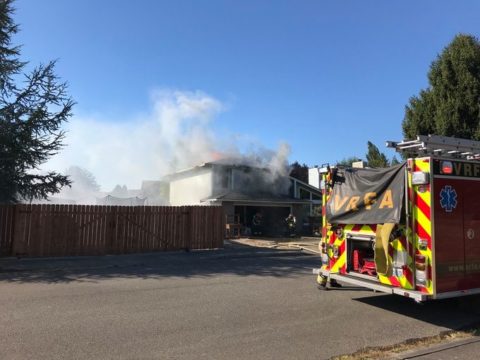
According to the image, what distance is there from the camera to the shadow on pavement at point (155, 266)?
1037 cm

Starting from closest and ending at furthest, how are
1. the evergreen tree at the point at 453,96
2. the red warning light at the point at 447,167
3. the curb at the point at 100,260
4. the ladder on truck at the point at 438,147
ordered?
the red warning light at the point at 447,167, the ladder on truck at the point at 438,147, the curb at the point at 100,260, the evergreen tree at the point at 453,96

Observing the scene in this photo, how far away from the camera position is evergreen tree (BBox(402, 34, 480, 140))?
14.3 meters

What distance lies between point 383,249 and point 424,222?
675 mm

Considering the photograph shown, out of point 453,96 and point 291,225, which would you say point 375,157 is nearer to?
point 453,96

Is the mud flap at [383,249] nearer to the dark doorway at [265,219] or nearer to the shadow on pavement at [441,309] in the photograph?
the shadow on pavement at [441,309]

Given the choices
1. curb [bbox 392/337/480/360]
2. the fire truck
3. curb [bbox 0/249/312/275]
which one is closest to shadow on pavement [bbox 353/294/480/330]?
the fire truck

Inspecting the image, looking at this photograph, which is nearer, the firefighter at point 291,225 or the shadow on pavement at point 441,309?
the shadow on pavement at point 441,309

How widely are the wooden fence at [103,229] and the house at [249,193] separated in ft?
29.4

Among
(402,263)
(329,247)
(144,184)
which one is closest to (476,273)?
(402,263)

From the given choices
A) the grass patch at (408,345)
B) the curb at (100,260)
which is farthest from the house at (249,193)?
the grass patch at (408,345)

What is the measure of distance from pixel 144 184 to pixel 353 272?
38442mm

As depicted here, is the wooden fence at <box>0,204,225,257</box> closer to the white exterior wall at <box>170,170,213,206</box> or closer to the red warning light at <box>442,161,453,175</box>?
A: the white exterior wall at <box>170,170,213,206</box>

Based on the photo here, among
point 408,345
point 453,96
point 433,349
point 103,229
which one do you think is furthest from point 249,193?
point 433,349

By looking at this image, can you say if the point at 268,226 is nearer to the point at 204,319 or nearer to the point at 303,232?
the point at 303,232
